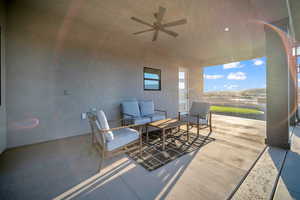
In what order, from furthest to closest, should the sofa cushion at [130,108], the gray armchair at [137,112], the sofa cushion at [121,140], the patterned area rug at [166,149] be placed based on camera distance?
1. the sofa cushion at [130,108]
2. the gray armchair at [137,112]
3. the patterned area rug at [166,149]
4. the sofa cushion at [121,140]

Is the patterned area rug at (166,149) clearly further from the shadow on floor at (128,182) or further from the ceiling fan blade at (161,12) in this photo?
the ceiling fan blade at (161,12)

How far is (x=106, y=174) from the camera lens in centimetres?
170

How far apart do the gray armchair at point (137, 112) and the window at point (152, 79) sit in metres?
0.86

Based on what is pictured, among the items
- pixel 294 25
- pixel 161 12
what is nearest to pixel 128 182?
pixel 161 12

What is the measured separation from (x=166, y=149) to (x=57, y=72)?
3168 millimetres

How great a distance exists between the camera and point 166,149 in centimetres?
245

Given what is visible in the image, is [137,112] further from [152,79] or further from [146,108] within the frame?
A: [152,79]

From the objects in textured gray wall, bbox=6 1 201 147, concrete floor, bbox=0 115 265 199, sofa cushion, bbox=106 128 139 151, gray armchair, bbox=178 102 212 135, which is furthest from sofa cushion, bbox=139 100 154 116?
concrete floor, bbox=0 115 265 199

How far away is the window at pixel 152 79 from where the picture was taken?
15.1 ft

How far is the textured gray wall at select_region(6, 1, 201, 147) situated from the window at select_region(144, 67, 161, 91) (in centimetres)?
70

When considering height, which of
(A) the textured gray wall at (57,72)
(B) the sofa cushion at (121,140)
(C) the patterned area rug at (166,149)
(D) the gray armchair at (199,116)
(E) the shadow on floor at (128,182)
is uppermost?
(A) the textured gray wall at (57,72)

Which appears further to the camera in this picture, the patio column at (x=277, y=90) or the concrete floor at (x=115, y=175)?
the patio column at (x=277, y=90)

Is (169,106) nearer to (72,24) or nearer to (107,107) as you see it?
(107,107)

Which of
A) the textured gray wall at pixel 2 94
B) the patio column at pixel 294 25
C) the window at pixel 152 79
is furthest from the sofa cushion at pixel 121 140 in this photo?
the patio column at pixel 294 25
